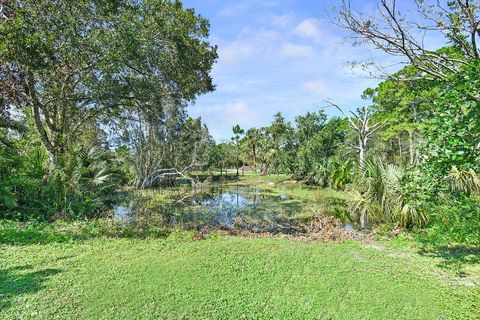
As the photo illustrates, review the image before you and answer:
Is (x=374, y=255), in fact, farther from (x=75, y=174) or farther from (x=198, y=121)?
(x=198, y=121)

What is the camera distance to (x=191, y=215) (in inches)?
413

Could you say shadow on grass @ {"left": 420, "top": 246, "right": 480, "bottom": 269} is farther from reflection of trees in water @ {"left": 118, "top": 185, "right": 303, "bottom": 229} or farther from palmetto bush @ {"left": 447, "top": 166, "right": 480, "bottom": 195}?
reflection of trees in water @ {"left": 118, "top": 185, "right": 303, "bottom": 229}

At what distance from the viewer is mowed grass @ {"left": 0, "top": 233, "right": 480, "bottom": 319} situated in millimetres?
3049

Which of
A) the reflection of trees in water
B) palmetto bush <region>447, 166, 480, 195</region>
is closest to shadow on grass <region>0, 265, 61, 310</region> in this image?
the reflection of trees in water

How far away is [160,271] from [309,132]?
26.6 m

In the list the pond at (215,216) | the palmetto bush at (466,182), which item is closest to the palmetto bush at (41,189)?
the pond at (215,216)

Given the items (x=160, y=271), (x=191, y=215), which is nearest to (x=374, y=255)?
(x=160, y=271)

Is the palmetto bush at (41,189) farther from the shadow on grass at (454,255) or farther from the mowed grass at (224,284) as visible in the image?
the shadow on grass at (454,255)

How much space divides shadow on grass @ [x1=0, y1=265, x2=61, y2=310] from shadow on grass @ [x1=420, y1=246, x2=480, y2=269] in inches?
226

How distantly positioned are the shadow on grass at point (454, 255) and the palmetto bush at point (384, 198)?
202 cm

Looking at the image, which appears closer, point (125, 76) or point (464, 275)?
point (464, 275)

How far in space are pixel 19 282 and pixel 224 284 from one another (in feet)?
8.45

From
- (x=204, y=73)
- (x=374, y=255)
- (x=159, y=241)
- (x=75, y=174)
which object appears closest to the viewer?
(x=374, y=255)

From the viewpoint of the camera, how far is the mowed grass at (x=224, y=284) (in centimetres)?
305
